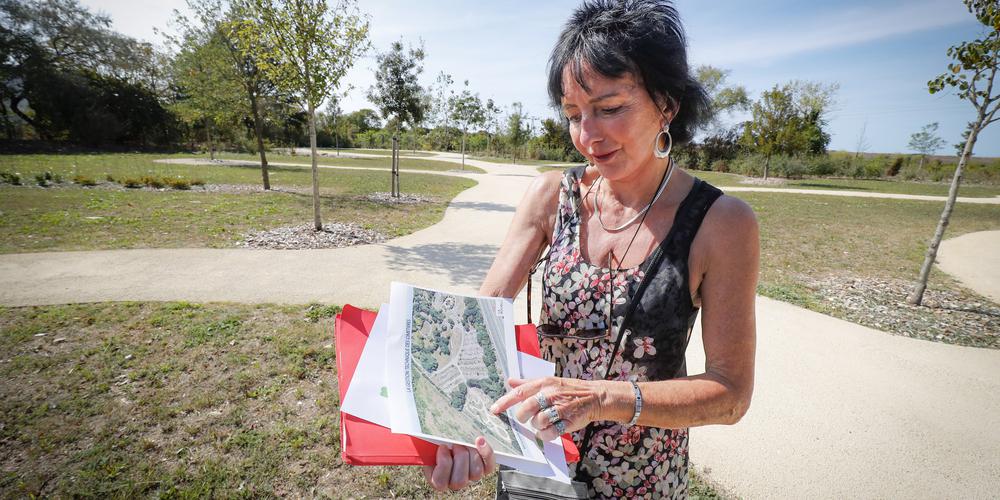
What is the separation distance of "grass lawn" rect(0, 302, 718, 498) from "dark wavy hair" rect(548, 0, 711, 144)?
9.05 feet

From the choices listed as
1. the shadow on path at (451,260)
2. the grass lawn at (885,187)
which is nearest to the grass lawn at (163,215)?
the shadow on path at (451,260)

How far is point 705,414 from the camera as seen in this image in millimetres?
1179

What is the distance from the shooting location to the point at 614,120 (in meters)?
1.33

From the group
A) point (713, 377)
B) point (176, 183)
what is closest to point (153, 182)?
point (176, 183)

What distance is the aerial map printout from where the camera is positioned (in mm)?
989

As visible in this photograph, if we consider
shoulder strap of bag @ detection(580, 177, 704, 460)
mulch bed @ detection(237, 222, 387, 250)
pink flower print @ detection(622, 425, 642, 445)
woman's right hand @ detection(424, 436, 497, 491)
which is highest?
shoulder strap of bag @ detection(580, 177, 704, 460)

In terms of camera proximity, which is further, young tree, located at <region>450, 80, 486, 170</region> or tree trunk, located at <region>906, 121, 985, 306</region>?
young tree, located at <region>450, 80, 486, 170</region>

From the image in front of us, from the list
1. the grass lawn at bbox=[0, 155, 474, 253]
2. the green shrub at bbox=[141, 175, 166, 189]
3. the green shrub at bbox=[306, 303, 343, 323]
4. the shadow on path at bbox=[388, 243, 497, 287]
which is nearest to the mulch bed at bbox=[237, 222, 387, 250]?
the grass lawn at bbox=[0, 155, 474, 253]

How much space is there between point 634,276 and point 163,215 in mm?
12291

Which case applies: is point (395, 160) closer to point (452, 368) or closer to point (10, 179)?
point (10, 179)

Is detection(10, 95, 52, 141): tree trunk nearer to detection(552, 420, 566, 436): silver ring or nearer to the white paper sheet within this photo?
the white paper sheet

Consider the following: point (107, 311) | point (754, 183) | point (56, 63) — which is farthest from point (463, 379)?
point (56, 63)

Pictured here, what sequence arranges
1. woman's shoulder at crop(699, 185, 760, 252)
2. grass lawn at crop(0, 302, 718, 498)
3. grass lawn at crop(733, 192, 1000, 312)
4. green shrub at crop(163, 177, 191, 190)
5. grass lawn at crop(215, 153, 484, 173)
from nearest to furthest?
1. woman's shoulder at crop(699, 185, 760, 252)
2. grass lawn at crop(0, 302, 718, 498)
3. grass lawn at crop(733, 192, 1000, 312)
4. green shrub at crop(163, 177, 191, 190)
5. grass lawn at crop(215, 153, 484, 173)

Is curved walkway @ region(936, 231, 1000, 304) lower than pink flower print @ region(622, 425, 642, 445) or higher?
lower
